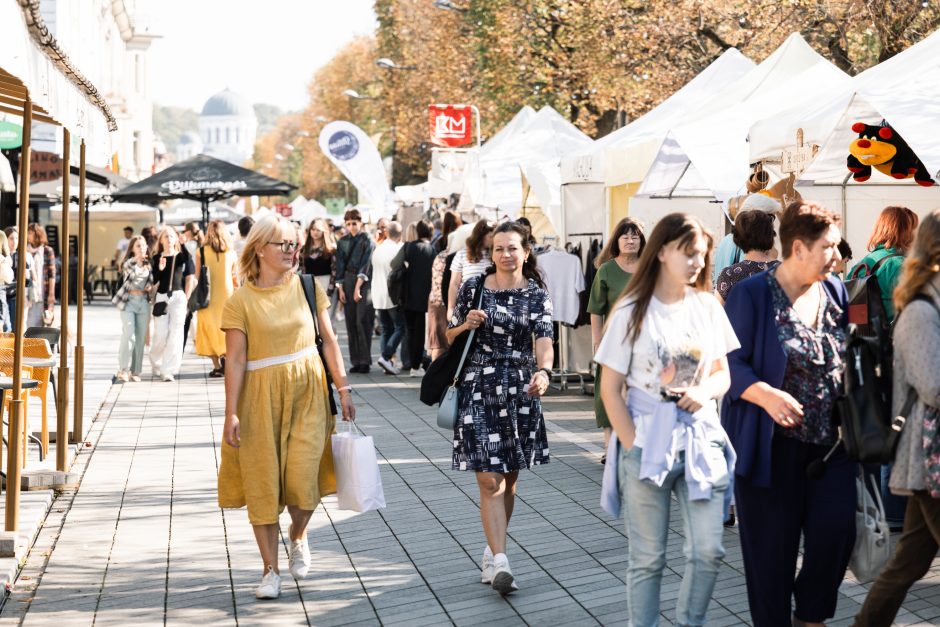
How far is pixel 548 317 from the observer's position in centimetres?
643

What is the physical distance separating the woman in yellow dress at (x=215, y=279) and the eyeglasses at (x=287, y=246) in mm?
8927

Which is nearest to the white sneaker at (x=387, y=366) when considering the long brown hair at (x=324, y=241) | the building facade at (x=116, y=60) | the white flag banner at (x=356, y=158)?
the long brown hair at (x=324, y=241)

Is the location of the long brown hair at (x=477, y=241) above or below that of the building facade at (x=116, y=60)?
below

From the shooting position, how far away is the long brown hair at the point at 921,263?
4.54 meters

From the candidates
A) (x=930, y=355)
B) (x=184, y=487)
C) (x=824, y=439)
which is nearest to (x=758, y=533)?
(x=824, y=439)

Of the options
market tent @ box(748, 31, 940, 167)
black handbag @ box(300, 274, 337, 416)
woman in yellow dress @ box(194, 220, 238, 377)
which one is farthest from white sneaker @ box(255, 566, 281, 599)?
woman in yellow dress @ box(194, 220, 238, 377)

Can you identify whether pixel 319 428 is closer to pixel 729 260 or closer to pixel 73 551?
pixel 73 551

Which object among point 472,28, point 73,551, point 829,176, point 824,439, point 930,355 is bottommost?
point 73,551

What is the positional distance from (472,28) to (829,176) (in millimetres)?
30040

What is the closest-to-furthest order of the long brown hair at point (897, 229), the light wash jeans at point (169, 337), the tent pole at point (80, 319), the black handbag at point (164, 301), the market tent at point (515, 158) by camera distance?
the long brown hair at point (897, 229)
the tent pole at point (80, 319)
the black handbag at point (164, 301)
the light wash jeans at point (169, 337)
the market tent at point (515, 158)

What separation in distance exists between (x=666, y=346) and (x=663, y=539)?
669 millimetres

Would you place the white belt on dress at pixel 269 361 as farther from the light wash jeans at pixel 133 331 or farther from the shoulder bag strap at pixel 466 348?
the light wash jeans at pixel 133 331

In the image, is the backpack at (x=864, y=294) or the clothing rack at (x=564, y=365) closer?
the backpack at (x=864, y=294)

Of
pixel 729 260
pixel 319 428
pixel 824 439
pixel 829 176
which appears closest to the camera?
pixel 824 439
